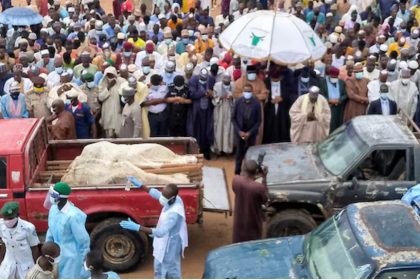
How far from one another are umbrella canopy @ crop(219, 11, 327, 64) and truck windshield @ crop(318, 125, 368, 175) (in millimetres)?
2679

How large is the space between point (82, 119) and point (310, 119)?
11.5ft

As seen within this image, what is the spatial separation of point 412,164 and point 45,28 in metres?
11.2

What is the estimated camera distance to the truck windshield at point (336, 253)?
6.58m

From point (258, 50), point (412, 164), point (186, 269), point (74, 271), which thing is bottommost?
point (186, 269)

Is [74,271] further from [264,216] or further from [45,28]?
[45,28]

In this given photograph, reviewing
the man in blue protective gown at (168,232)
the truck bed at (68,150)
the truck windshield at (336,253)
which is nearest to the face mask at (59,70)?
the truck bed at (68,150)

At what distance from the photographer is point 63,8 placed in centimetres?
2066

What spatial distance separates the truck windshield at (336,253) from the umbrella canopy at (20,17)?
37.3 ft

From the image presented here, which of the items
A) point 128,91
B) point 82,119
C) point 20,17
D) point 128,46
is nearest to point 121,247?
point 82,119

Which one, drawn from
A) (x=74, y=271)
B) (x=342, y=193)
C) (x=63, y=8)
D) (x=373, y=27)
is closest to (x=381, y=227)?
(x=342, y=193)

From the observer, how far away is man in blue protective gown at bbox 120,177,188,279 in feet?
25.6

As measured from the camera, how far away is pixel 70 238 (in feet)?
25.0

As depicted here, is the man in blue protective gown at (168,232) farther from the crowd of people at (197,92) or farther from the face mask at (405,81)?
the face mask at (405,81)

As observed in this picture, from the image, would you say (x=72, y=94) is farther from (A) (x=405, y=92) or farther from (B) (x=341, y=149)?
(A) (x=405, y=92)
